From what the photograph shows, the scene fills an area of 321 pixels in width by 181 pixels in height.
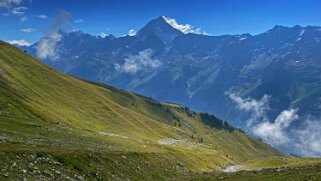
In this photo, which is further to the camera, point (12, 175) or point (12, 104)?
point (12, 104)

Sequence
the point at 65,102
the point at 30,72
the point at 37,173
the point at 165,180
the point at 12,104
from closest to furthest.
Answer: the point at 37,173
the point at 165,180
the point at 12,104
the point at 65,102
the point at 30,72

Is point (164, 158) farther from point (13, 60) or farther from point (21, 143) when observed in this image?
point (13, 60)

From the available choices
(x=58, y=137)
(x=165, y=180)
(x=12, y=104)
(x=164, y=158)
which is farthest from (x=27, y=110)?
(x=165, y=180)

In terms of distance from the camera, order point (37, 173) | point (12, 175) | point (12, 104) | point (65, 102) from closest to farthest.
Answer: point (12, 175), point (37, 173), point (12, 104), point (65, 102)

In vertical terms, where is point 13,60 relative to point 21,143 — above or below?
above

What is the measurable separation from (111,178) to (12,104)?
63.5m

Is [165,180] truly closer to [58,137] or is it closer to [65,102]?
[58,137]

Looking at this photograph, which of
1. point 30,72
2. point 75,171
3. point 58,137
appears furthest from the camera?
point 30,72

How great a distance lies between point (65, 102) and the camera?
158250 mm

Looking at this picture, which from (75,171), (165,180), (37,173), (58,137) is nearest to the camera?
(37,173)

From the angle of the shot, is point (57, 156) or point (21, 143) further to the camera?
point (21, 143)

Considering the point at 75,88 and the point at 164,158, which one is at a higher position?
the point at 75,88

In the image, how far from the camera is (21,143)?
2144 inches

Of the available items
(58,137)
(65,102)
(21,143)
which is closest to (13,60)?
(65,102)
